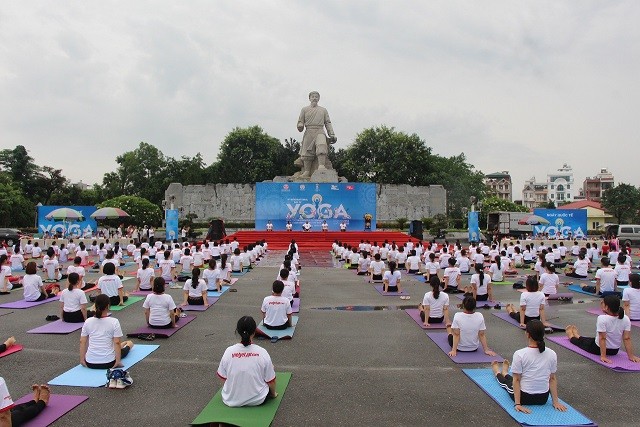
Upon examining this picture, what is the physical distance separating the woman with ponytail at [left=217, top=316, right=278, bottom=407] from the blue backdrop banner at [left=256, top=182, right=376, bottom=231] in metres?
26.2

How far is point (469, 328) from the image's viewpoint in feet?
21.2

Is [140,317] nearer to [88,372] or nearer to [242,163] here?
[88,372]

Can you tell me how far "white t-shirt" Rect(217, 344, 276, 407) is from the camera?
462 cm

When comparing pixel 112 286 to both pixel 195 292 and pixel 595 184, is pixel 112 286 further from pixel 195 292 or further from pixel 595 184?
pixel 595 184

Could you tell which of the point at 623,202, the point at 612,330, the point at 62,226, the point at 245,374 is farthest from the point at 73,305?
the point at 623,202

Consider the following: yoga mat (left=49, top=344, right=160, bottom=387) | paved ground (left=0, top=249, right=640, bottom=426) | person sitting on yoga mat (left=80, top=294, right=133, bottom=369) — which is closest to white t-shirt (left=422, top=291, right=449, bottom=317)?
paved ground (left=0, top=249, right=640, bottom=426)

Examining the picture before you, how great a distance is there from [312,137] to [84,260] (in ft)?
64.3

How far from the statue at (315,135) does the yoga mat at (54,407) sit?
27.9m

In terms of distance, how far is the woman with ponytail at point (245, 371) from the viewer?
4.60 metres

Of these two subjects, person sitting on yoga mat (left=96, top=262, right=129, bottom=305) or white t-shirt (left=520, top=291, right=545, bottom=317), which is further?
person sitting on yoga mat (left=96, top=262, right=129, bottom=305)

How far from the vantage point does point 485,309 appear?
390 inches

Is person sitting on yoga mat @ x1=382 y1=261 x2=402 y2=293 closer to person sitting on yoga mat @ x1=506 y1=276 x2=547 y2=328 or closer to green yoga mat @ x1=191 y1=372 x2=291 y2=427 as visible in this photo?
person sitting on yoga mat @ x1=506 y1=276 x2=547 y2=328

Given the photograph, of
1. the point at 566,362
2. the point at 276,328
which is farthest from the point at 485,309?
the point at 276,328

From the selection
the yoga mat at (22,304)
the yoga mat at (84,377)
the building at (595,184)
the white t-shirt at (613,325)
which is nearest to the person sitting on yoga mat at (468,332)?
the white t-shirt at (613,325)
